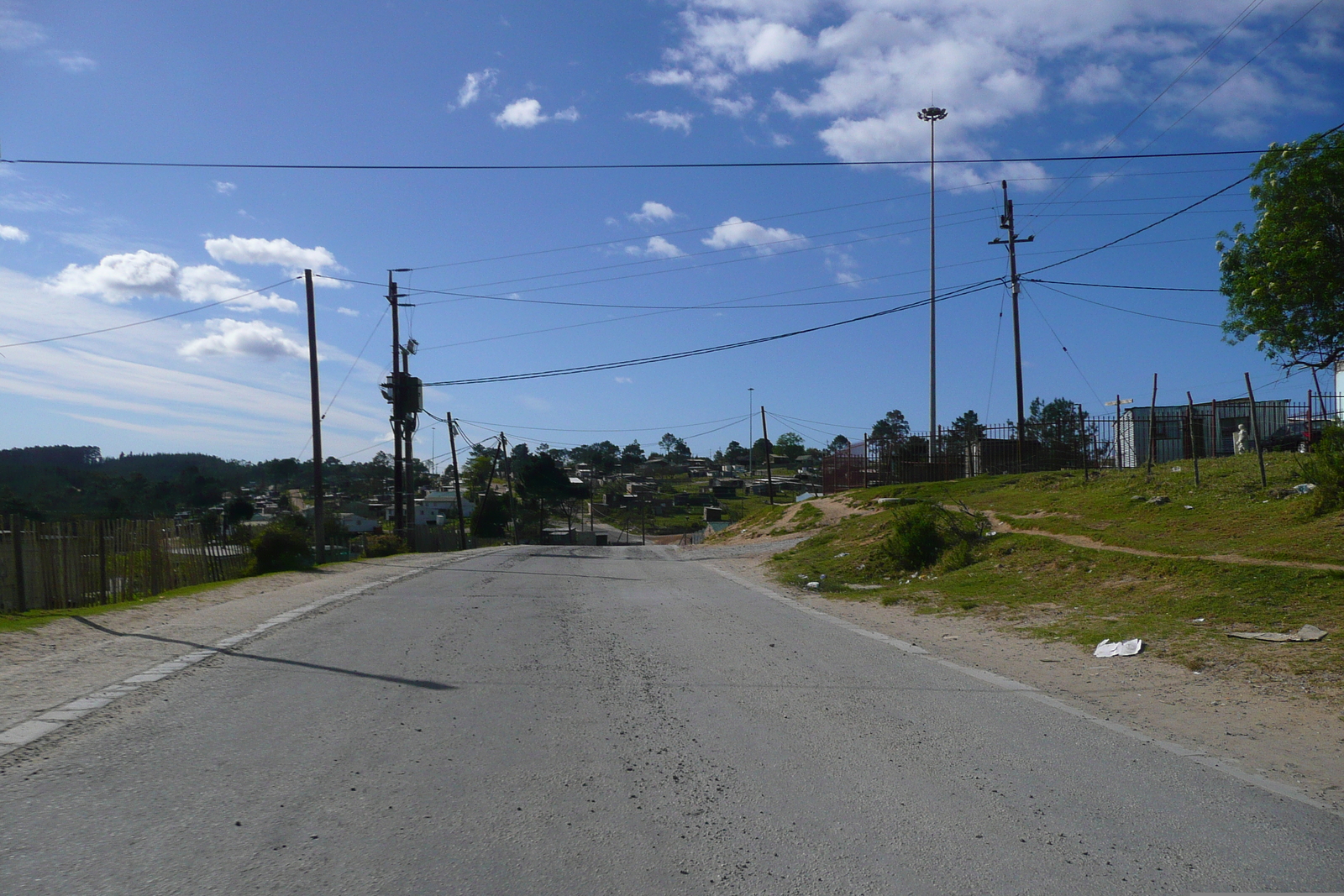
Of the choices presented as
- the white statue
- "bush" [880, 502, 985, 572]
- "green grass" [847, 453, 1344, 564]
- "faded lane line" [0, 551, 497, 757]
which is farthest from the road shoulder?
the white statue

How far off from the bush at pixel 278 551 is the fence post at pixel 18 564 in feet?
32.4

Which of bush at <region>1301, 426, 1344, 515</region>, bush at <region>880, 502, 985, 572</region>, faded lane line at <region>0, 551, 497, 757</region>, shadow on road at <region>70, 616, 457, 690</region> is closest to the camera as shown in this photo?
faded lane line at <region>0, 551, 497, 757</region>

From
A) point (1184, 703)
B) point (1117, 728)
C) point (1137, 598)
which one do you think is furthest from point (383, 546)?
point (1117, 728)

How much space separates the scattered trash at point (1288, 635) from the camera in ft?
28.3

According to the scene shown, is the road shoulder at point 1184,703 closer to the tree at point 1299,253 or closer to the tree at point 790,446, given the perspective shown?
the tree at point 1299,253

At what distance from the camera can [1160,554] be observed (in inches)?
515

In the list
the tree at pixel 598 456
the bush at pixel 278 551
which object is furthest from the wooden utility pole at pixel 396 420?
the tree at pixel 598 456

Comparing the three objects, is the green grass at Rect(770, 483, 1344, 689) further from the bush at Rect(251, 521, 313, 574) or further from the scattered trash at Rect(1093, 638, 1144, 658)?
the bush at Rect(251, 521, 313, 574)

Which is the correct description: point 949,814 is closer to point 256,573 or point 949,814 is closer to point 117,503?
point 256,573

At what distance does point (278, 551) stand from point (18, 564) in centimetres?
1075

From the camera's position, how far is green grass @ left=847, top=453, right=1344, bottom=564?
488 inches

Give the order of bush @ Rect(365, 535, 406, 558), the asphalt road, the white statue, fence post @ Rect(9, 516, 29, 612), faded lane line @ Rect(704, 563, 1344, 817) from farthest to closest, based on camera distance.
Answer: bush @ Rect(365, 535, 406, 558), the white statue, fence post @ Rect(9, 516, 29, 612), faded lane line @ Rect(704, 563, 1344, 817), the asphalt road

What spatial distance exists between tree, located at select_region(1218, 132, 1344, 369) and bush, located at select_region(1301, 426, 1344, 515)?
211cm

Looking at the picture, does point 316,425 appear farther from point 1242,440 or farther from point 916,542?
point 1242,440
